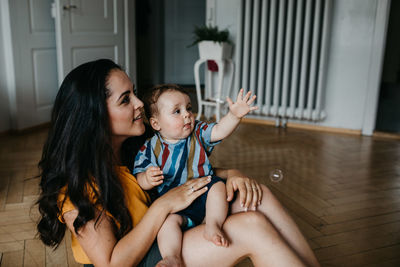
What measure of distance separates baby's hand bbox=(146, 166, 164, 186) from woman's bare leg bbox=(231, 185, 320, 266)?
9.7 inches

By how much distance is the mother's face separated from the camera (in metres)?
1.01

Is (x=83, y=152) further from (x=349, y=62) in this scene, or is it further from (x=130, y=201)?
(x=349, y=62)

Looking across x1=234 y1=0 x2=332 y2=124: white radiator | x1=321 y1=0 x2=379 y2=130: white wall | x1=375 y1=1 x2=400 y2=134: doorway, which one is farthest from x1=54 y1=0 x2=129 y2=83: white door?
x1=375 y1=1 x2=400 y2=134: doorway

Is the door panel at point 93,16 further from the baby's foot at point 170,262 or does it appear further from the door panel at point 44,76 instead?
the baby's foot at point 170,262

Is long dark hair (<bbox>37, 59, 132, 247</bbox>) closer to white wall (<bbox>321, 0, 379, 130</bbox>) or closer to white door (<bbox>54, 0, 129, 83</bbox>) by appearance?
white door (<bbox>54, 0, 129, 83</bbox>)

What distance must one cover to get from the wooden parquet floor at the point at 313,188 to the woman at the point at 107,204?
0.33m

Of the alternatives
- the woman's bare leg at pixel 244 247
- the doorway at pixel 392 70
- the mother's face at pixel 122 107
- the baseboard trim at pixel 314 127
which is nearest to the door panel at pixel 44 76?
the baseboard trim at pixel 314 127

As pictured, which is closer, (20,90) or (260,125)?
(20,90)

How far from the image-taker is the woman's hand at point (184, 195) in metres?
0.98

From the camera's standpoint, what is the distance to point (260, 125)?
3.97m

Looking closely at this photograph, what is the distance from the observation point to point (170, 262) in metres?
0.88

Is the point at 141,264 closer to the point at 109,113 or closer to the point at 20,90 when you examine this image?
the point at 109,113

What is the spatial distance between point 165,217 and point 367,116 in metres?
3.10

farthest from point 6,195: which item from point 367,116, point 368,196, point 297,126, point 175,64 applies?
point 175,64
